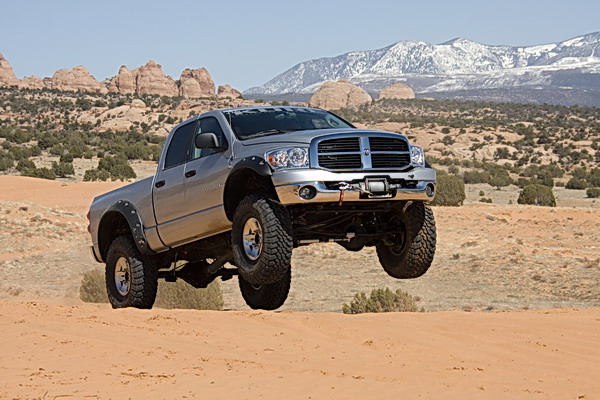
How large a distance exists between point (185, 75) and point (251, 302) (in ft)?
441

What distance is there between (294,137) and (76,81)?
12912 cm

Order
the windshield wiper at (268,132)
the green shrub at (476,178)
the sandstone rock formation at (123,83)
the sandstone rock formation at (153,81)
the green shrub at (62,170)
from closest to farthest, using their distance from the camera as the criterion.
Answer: the windshield wiper at (268,132) → the green shrub at (62,170) → the green shrub at (476,178) → the sandstone rock formation at (153,81) → the sandstone rock formation at (123,83)

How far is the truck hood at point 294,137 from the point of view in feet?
33.1

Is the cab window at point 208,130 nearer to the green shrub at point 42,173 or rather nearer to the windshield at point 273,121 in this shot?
the windshield at point 273,121

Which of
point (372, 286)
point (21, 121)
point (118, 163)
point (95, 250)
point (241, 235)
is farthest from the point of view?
point (21, 121)

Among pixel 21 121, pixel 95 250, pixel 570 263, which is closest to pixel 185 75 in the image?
pixel 21 121

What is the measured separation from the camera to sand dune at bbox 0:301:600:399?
732 cm

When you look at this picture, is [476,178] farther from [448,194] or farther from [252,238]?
[252,238]

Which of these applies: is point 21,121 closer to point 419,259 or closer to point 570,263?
point 570,263

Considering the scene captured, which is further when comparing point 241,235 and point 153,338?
point 241,235

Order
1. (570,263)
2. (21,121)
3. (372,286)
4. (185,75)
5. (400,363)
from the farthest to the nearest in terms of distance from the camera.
Answer: (185,75) → (21,121) → (570,263) → (372,286) → (400,363)

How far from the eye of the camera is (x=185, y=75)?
475 feet

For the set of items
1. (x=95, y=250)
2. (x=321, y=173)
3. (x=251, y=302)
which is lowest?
(x=251, y=302)

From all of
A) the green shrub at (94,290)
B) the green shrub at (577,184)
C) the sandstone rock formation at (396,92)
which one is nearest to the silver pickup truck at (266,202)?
the green shrub at (94,290)
